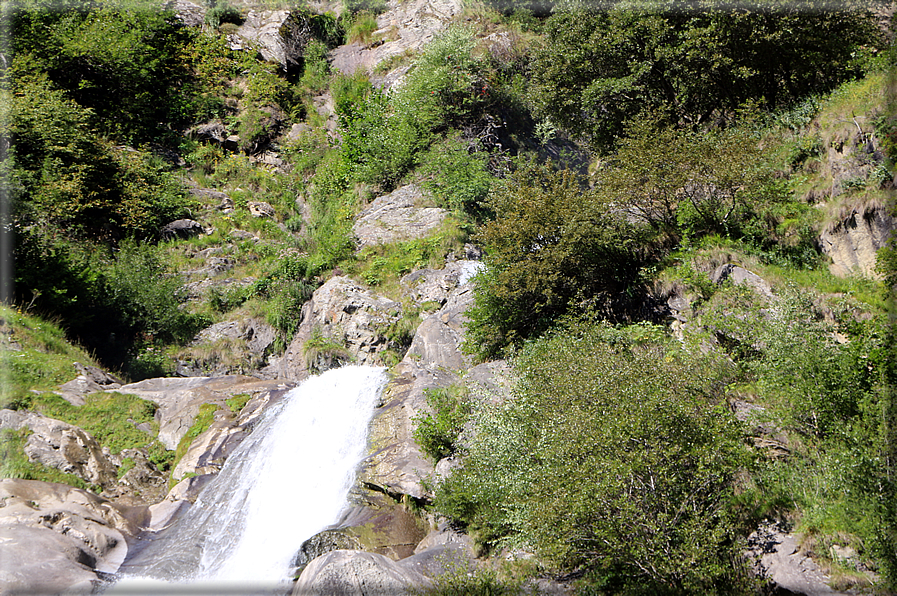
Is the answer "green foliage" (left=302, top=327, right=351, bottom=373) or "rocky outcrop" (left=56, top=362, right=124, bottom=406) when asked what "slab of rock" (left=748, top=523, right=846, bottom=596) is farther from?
"rocky outcrop" (left=56, top=362, right=124, bottom=406)

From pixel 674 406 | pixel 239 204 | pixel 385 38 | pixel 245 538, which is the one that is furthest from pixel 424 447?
pixel 385 38

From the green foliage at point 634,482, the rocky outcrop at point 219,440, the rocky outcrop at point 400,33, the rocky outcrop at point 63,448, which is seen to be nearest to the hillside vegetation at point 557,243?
the green foliage at point 634,482

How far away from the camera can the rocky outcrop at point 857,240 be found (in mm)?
11008

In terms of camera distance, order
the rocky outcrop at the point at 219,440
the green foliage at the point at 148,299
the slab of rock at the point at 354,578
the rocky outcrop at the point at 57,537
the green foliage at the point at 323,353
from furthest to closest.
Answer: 1. the green foliage at the point at 148,299
2. the green foliage at the point at 323,353
3. the rocky outcrop at the point at 219,440
4. the rocky outcrop at the point at 57,537
5. the slab of rock at the point at 354,578

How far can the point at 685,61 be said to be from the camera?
17.0 m

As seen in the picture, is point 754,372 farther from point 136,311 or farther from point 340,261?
point 136,311

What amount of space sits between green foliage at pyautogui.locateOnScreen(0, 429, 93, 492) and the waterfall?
2877 millimetres

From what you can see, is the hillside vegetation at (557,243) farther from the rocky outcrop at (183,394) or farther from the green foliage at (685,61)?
the rocky outcrop at (183,394)

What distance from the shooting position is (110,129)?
2953 centimetres

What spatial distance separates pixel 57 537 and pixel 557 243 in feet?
41.1

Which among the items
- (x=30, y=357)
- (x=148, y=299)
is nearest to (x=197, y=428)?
(x=30, y=357)

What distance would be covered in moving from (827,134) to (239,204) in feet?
81.4

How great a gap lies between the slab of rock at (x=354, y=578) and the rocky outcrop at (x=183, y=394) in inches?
364

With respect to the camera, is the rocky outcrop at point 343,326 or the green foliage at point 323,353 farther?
the green foliage at point 323,353
